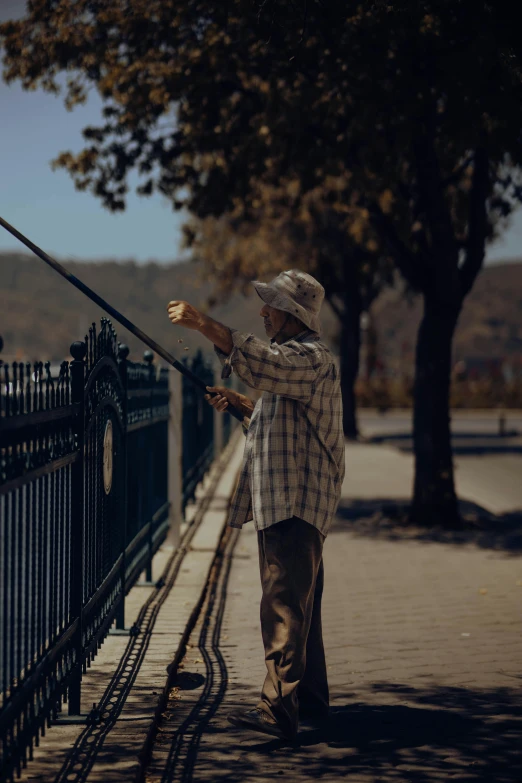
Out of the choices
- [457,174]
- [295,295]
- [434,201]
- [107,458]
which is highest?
[457,174]

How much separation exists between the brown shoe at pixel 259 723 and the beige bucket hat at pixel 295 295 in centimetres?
166

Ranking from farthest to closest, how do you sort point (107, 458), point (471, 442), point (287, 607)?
point (471, 442) → point (107, 458) → point (287, 607)

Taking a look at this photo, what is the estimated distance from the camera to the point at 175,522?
34.5 ft

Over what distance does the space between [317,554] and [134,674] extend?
5.00 feet

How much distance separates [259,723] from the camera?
199 inches

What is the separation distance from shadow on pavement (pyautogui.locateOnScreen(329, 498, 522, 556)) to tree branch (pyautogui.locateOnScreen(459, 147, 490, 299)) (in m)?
2.48

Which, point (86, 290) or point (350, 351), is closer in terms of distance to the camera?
point (86, 290)

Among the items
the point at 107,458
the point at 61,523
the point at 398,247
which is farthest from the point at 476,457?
the point at 61,523

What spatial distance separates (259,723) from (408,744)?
0.64 m

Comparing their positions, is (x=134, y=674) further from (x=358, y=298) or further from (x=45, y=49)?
(x=358, y=298)

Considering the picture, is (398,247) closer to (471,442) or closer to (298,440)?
(298,440)

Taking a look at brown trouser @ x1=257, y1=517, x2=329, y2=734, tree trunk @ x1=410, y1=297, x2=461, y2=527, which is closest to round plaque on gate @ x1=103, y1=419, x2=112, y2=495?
brown trouser @ x1=257, y1=517, x2=329, y2=734

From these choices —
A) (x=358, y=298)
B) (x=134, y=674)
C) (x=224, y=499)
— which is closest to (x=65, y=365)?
(x=134, y=674)

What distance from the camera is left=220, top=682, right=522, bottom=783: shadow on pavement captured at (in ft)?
15.3
